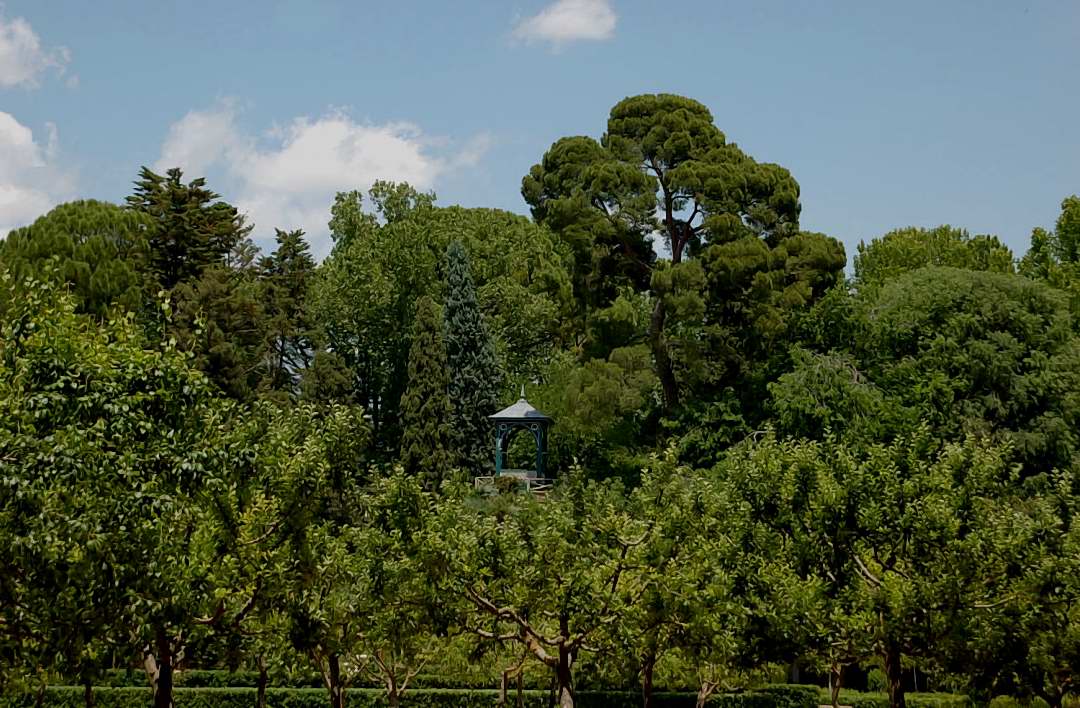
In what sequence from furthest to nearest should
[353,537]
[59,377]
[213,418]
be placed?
1. [353,537]
2. [213,418]
3. [59,377]

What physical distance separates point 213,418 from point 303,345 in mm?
42836

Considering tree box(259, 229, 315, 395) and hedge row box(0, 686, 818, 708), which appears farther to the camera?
tree box(259, 229, 315, 395)

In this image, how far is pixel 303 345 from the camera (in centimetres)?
5456

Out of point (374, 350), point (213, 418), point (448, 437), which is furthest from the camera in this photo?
point (374, 350)

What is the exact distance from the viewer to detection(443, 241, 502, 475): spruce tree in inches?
1953

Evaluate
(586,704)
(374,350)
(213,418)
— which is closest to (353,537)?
(213,418)

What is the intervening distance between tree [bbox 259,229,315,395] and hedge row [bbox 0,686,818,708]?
21522mm

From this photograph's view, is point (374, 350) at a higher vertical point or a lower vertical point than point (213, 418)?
higher

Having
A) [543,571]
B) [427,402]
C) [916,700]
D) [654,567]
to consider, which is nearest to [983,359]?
[916,700]

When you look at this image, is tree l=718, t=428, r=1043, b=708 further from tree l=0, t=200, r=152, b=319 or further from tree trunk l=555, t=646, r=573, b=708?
tree l=0, t=200, r=152, b=319

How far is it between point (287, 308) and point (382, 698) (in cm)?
2956

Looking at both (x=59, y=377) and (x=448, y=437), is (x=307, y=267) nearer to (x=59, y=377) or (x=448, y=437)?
(x=448, y=437)

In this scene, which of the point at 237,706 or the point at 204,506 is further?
the point at 237,706

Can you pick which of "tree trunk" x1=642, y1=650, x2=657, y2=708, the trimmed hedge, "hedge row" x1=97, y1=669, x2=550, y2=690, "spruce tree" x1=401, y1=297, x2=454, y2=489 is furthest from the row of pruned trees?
"spruce tree" x1=401, y1=297, x2=454, y2=489
